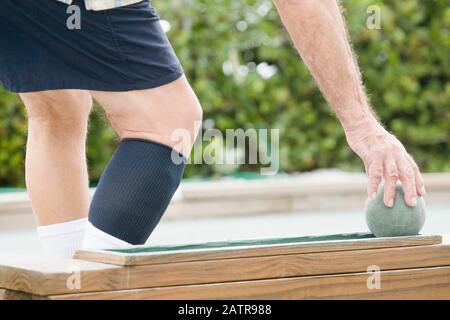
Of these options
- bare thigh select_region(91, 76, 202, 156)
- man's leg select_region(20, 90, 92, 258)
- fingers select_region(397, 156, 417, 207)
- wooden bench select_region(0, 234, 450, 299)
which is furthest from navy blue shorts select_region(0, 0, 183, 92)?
fingers select_region(397, 156, 417, 207)

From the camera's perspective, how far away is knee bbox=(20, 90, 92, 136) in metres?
2.18

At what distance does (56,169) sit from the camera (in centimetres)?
221

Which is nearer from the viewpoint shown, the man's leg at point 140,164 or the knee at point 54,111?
the man's leg at point 140,164

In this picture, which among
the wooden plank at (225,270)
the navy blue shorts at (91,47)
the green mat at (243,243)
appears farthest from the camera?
the navy blue shorts at (91,47)

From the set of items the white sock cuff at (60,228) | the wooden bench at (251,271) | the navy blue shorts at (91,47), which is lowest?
the wooden bench at (251,271)

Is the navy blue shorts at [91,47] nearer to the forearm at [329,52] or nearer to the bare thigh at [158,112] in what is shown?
the bare thigh at [158,112]

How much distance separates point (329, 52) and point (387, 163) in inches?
9.0

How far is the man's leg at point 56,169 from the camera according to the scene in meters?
2.18

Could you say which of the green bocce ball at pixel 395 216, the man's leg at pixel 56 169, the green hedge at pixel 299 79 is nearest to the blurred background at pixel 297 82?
the green hedge at pixel 299 79

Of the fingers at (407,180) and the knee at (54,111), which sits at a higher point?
the knee at (54,111)

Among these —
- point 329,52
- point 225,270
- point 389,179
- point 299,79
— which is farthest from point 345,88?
point 299,79

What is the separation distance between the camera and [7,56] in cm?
201

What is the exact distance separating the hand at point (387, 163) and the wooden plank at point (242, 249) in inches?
3.5

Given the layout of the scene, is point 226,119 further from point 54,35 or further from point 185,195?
point 54,35
